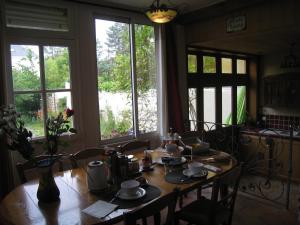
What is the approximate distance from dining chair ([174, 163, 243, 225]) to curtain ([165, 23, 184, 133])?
1.73 m

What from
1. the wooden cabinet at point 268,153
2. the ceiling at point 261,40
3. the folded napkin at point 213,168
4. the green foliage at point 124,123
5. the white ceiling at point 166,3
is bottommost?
the wooden cabinet at point 268,153

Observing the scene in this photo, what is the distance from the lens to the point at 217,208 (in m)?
2.01

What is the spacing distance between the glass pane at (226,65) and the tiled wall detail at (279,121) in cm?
135

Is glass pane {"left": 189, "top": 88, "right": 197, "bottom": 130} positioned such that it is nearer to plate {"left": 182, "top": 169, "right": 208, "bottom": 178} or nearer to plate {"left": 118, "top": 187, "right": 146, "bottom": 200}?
plate {"left": 182, "top": 169, "right": 208, "bottom": 178}

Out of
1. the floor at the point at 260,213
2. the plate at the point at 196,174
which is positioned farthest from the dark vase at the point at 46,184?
the floor at the point at 260,213

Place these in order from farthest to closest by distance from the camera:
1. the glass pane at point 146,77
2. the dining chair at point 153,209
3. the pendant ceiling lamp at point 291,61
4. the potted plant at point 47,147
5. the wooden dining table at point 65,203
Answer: the pendant ceiling lamp at point 291,61 → the glass pane at point 146,77 → the potted plant at point 47,147 → the wooden dining table at point 65,203 → the dining chair at point 153,209

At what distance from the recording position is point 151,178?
197 centimetres

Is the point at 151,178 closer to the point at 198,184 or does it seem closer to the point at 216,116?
the point at 198,184

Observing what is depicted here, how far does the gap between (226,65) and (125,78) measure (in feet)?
8.06

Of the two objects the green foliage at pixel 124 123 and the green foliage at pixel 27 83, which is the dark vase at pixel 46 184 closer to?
the green foliage at pixel 27 83

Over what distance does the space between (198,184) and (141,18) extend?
2515mm

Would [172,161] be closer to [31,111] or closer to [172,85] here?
[31,111]

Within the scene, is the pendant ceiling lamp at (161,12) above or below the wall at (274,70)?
above

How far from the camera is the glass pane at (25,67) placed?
2.65m
